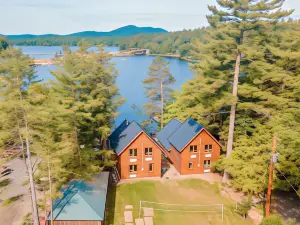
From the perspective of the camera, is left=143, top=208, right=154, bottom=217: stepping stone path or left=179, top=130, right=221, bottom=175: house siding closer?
left=143, top=208, right=154, bottom=217: stepping stone path

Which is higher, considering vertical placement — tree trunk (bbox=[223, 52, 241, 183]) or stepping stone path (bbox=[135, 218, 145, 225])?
tree trunk (bbox=[223, 52, 241, 183])

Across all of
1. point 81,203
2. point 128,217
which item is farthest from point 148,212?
point 81,203

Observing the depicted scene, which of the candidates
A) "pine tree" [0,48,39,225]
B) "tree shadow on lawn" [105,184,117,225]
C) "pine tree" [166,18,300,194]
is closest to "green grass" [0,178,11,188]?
"tree shadow on lawn" [105,184,117,225]

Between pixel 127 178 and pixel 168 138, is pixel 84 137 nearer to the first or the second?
pixel 127 178

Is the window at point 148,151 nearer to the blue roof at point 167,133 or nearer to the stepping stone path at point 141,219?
the blue roof at point 167,133

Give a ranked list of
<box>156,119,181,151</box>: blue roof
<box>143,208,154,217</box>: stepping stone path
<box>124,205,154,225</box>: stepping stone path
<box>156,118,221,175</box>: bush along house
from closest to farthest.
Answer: <box>124,205,154,225</box>: stepping stone path → <box>143,208,154,217</box>: stepping stone path → <box>156,118,221,175</box>: bush along house → <box>156,119,181,151</box>: blue roof

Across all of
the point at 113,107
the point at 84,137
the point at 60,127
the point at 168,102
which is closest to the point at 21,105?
the point at 60,127

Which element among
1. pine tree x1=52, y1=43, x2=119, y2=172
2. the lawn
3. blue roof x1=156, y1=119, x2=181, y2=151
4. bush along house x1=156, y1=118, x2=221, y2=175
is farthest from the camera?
blue roof x1=156, y1=119, x2=181, y2=151

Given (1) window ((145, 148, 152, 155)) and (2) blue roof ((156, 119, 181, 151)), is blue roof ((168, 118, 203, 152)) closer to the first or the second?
(2) blue roof ((156, 119, 181, 151))
